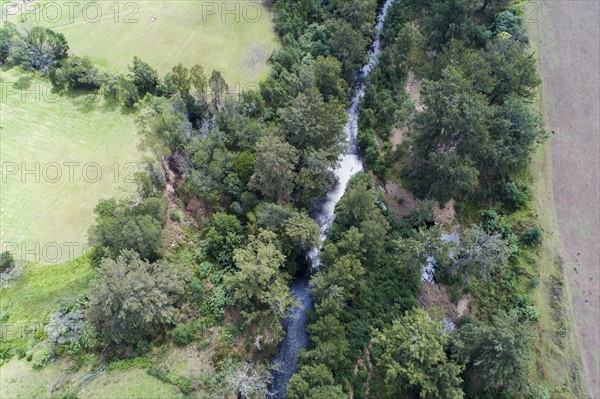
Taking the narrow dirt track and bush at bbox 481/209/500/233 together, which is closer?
the narrow dirt track

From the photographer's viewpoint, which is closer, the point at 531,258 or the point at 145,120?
the point at 531,258

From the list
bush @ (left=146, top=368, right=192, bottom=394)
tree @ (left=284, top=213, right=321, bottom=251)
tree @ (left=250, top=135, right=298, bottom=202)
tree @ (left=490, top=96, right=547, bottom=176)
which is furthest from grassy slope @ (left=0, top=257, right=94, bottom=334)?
tree @ (left=490, top=96, right=547, bottom=176)

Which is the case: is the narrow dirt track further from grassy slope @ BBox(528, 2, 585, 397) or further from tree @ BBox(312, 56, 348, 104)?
tree @ BBox(312, 56, 348, 104)

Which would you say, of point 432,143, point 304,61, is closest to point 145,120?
point 304,61

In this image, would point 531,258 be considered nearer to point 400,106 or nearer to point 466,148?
point 466,148

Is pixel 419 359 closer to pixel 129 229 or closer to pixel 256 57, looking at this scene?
pixel 129 229

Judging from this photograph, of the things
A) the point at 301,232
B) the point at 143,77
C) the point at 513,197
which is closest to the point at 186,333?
the point at 301,232
